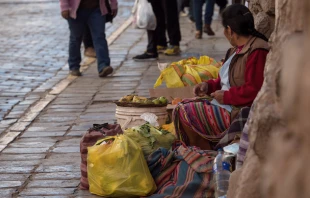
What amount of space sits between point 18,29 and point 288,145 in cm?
1403

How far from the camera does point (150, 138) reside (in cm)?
536

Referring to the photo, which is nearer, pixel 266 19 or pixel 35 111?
pixel 266 19

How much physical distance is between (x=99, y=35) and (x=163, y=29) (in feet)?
6.20

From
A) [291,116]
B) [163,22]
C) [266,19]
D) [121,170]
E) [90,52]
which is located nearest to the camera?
[291,116]

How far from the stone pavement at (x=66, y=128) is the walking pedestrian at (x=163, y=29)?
172 millimetres

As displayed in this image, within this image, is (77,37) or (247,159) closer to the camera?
(247,159)

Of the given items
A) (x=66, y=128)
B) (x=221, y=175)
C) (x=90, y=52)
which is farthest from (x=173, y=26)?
(x=221, y=175)

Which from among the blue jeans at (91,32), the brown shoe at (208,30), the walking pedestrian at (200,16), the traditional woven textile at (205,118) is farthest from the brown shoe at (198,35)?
the traditional woven textile at (205,118)

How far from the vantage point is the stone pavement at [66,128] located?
5.44m

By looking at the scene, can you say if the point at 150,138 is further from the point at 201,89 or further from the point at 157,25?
the point at 157,25

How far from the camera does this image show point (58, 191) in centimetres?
526

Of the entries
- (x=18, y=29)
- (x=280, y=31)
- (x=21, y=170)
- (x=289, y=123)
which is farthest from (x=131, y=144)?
(x=18, y=29)

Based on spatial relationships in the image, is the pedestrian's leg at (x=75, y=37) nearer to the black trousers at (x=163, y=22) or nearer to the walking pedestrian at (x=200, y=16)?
the black trousers at (x=163, y=22)

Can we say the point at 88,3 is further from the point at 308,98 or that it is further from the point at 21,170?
the point at 308,98
